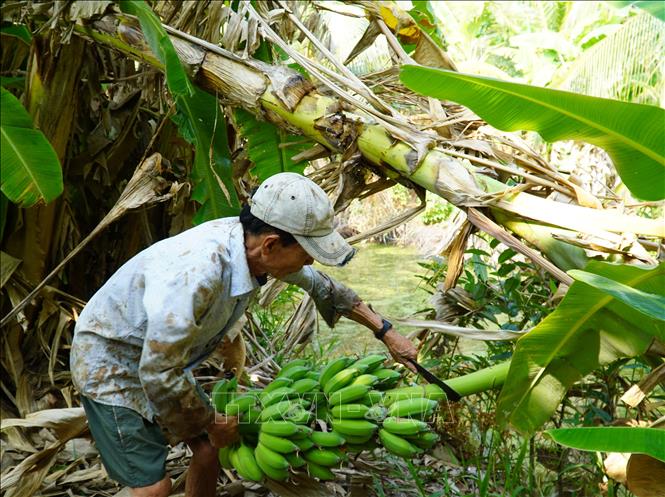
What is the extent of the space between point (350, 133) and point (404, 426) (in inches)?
44.4

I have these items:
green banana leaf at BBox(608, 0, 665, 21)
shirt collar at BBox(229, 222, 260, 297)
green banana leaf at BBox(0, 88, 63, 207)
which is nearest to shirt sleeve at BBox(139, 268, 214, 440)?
shirt collar at BBox(229, 222, 260, 297)

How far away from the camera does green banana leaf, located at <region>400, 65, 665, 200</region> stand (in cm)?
202

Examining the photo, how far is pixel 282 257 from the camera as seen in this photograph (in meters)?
2.09

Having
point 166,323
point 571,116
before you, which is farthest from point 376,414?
point 571,116

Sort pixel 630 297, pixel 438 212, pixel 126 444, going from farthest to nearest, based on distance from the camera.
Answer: pixel 438 212 < pixel 126 444 < pixel 630 297

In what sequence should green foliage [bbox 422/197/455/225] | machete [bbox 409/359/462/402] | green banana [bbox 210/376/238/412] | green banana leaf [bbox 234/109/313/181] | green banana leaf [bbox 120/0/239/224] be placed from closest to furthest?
1. machete [bbox 409/359/462/402]
2. green banana [bbox 210/376/238/412]
3. green banana leaf [bbox 120/0/239/224]
4. green banana leaf [bbox 234/109/313/181]
5. green foliage [bbox 422/197/455/225]

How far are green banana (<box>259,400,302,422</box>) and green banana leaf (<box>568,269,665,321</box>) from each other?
3.05ft

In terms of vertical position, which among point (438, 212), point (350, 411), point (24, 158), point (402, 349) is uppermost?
point (24, 158)

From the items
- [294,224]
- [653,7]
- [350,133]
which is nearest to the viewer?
[653,7]

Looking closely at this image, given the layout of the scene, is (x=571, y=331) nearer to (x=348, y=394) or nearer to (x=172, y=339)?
(x=348, y=394)

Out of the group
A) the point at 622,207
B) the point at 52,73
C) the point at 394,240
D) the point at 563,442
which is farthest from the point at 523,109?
the point at 394,240

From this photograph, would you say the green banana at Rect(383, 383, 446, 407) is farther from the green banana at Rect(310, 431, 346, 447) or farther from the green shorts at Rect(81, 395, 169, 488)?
the green shorts at Rect(81, 395, 169, 488)

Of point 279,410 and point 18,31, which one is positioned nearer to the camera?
point 279,410

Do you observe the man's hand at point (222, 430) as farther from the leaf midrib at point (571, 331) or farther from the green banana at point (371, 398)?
the leaf midrib at point (571, 331)
